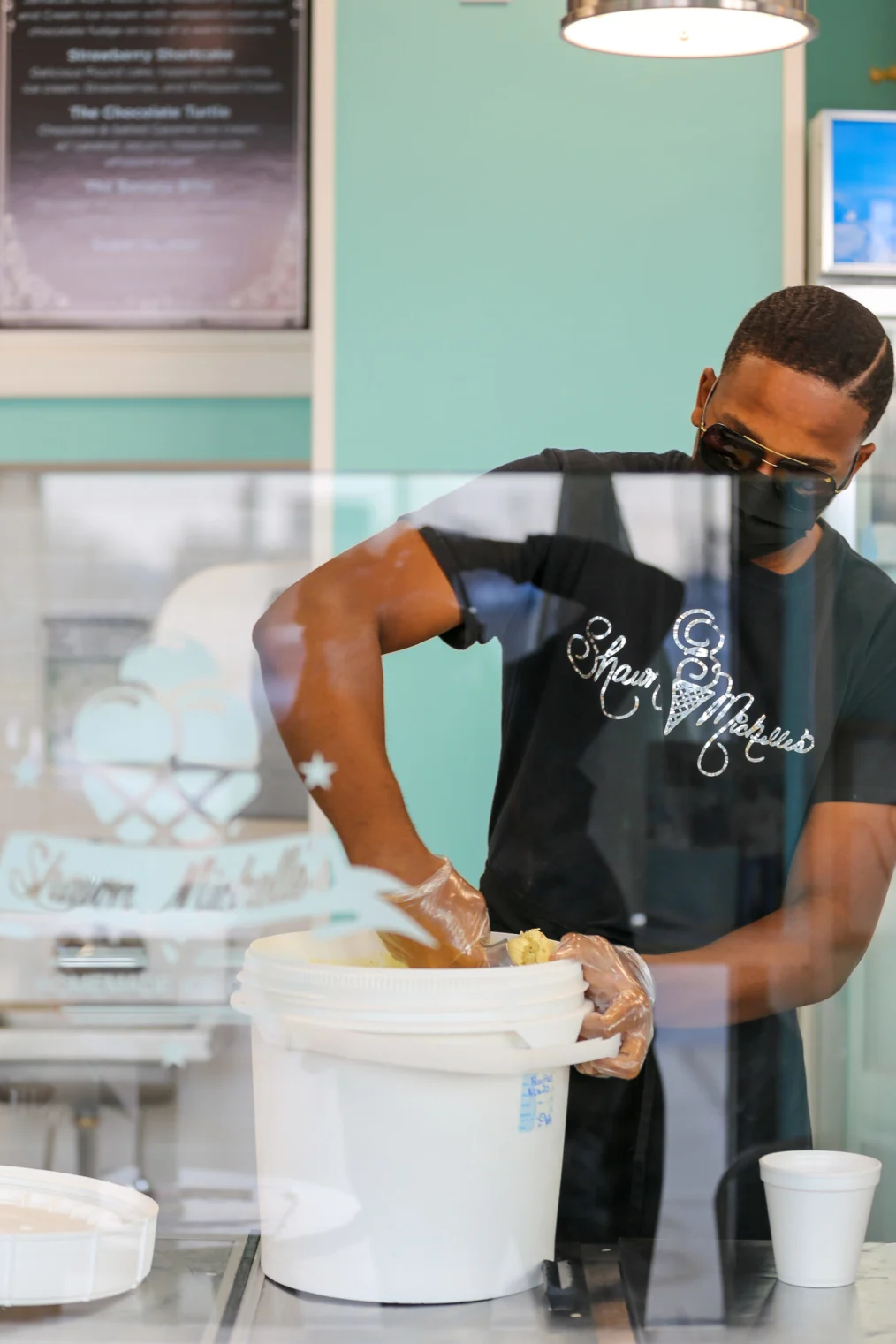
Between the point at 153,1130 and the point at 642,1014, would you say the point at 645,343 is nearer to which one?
the point at 642,1014

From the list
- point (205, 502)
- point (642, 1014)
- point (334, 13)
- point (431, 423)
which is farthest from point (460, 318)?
point (642, 1014)

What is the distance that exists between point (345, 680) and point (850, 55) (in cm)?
190

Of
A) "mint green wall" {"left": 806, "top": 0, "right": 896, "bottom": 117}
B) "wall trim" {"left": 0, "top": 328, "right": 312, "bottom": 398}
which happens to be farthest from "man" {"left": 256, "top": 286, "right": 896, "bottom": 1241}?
Result: "mint green wall" {"left": 806, "top": 0, "right": 896, "bottom": 117}

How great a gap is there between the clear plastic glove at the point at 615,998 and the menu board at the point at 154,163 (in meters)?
1.60

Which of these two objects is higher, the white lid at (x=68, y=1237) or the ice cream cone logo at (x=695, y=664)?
the ice cream cone logo at (x=695, y=664)

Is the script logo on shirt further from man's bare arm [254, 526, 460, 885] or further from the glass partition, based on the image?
man's bare arm [254, 526, 460, 885]

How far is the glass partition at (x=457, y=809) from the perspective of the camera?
40.3 inches

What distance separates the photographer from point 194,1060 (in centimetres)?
103

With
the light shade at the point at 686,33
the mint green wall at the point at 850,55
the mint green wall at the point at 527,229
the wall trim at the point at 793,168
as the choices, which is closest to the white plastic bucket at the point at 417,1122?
the light shade at the point at 686,33

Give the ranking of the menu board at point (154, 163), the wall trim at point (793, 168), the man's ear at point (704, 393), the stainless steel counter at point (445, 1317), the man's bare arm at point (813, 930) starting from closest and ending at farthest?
the stainless steel counter at point (445, 1317)
the man's bare arm at point (813, 930)
the man's ear at point (704, 393)
the wall trim at point (793, 168)
the menu board at point (154, 163)

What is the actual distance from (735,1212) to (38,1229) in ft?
1.65

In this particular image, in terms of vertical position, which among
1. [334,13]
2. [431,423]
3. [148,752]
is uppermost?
[334,13]

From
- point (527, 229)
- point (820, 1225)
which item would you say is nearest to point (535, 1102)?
point (820, 1225)

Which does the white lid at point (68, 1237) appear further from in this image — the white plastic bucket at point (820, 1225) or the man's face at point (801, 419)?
the man's face at point (801, 419)
